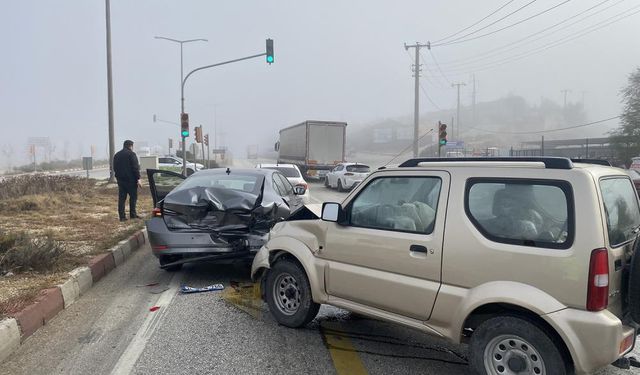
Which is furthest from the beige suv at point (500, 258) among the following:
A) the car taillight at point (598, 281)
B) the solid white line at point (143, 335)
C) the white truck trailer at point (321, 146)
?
the white truck trailer at point (321, 146)

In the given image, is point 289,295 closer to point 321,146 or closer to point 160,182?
point 160,182

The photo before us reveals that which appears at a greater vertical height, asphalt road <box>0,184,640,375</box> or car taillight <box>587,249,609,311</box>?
car taillight <box>587,249,609,311</box>

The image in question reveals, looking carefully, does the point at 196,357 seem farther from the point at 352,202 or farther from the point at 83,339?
the point at 352,202

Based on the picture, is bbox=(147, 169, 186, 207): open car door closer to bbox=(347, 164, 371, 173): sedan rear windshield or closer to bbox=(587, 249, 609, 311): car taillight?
bbox=(587, 249, 609, 311): car taillight

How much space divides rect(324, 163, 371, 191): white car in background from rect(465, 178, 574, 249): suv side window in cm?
1958

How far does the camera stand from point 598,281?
2986 mm

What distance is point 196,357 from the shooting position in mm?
4168

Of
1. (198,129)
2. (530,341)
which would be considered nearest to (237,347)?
(530,341)

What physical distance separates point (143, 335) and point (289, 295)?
1.38 metres

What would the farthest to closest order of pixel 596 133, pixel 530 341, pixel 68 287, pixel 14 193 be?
pixel 596 133
pixel 14 193
pixel 68 287
pixel 530 341

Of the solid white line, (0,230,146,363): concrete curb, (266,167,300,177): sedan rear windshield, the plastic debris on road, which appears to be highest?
(266,167,300,177): sedan rear windshield

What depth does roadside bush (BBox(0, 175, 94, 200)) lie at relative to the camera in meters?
15.0

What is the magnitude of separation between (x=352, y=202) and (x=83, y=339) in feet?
8.96

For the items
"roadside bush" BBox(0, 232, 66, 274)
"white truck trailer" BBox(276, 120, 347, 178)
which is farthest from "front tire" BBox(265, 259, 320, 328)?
"white truck trailer" BBox(276, 120, 347, 178)
